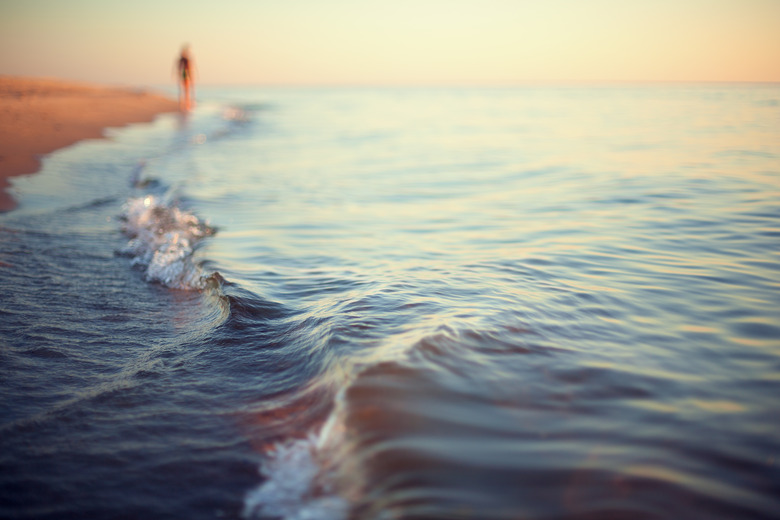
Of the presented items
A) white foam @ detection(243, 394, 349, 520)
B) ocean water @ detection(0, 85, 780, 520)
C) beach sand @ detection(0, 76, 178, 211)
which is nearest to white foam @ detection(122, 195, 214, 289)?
ocean water @ detection(0, 85, 780, 520)

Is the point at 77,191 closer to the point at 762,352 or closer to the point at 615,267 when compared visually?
the point at 615,267

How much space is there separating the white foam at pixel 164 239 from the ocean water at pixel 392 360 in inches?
1.7

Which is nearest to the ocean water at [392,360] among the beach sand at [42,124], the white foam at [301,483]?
the white foam at [301,483]

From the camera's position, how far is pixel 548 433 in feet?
7.16

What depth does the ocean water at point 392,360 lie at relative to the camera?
6.23 ft

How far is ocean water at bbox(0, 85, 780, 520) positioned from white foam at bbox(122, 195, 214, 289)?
0.14 feet

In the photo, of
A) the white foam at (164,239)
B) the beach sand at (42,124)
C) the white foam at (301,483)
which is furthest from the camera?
the beach sand at (42,124)

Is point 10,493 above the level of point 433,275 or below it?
below

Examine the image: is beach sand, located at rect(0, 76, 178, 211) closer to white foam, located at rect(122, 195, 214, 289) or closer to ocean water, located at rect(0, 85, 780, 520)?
white foam, located at rect(122, 195, 214, 289)

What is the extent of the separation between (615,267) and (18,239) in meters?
6.26

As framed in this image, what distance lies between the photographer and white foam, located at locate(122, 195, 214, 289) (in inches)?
180

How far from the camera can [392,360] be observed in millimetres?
2723

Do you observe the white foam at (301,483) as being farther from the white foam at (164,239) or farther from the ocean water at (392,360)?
the white foam at (164,239)

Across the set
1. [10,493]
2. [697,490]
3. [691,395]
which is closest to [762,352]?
[691,395]
